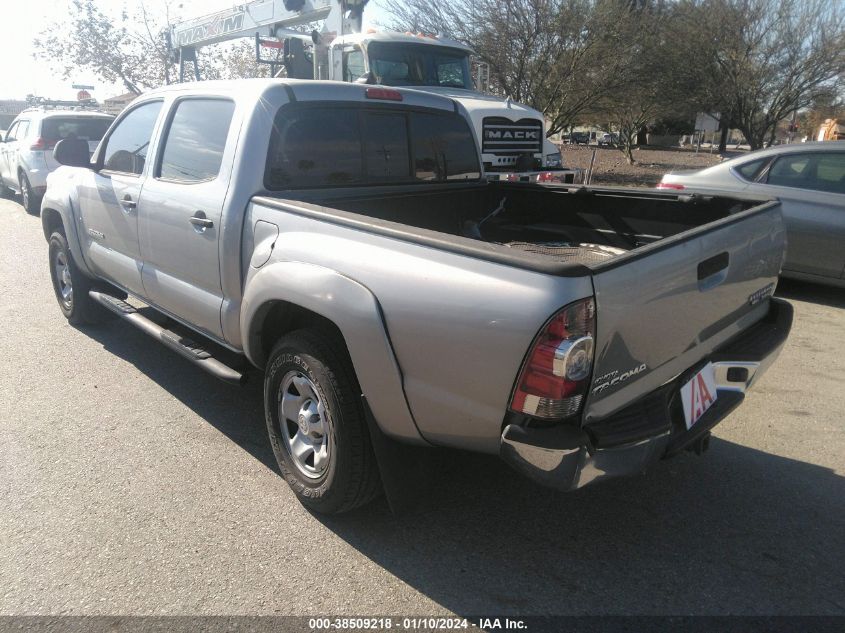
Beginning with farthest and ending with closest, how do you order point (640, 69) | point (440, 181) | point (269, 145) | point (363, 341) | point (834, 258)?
1. point (640, 69)
2. point (834, 258)
3. point (440, 181)
4. point (269, 145)
5. point (363, 341)

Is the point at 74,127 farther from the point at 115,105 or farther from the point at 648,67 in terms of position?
the point at 115,105

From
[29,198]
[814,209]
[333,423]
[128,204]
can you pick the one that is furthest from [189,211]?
[29,198]

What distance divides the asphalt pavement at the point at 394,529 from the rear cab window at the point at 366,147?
1.61m

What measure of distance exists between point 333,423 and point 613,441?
1.17 metres

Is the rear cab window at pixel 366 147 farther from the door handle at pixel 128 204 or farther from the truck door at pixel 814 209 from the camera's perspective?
the truck door at pixel 814 209

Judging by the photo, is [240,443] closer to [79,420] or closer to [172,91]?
[79,420]

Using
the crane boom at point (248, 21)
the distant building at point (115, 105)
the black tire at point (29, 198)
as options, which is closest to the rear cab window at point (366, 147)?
the crane boom at point (248, 21)

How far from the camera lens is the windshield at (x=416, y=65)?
33.4 feet

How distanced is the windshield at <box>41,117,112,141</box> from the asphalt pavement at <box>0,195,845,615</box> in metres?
9.24

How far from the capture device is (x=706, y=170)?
7.48 metres

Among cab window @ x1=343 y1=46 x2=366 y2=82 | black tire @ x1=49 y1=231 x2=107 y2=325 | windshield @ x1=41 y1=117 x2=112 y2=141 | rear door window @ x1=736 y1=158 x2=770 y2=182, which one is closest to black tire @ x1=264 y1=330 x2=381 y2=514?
black tire @ x1=49 y1=231 x2=107 y2=325

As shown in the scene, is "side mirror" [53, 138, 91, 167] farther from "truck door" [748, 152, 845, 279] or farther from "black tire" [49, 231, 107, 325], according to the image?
"truck door" [748, 152, 845, 279]

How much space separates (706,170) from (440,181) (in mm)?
4445

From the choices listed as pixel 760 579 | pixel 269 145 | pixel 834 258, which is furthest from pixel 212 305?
pixel 834 258
